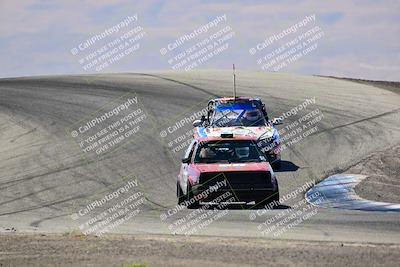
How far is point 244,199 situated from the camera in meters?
16.0

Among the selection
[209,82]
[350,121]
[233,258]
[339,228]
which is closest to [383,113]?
[350,121]

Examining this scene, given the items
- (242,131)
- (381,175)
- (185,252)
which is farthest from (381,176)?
(185,252)

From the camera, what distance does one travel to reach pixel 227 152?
56.1 ft

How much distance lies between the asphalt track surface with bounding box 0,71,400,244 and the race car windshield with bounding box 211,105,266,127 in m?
1.36

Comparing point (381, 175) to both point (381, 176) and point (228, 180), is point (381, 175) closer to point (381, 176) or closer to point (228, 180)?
point (381, 176)

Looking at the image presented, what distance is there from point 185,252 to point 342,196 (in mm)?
7424

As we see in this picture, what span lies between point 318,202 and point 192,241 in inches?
226

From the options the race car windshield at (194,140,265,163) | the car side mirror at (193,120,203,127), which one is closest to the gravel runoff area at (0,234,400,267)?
the race car windshield at (194,140,265,163)

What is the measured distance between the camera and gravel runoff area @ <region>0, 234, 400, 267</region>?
10.5 m

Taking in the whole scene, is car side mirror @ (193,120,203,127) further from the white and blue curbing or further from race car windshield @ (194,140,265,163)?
race car windshield @ (194,140,265,163)

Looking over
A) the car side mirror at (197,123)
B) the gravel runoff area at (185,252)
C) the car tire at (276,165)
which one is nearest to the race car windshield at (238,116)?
the car side mirror at (197,123)

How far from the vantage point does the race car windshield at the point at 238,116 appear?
74.0 feet

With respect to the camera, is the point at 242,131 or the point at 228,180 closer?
the point at 228,180

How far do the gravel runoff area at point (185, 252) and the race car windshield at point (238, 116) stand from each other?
33.4ft
